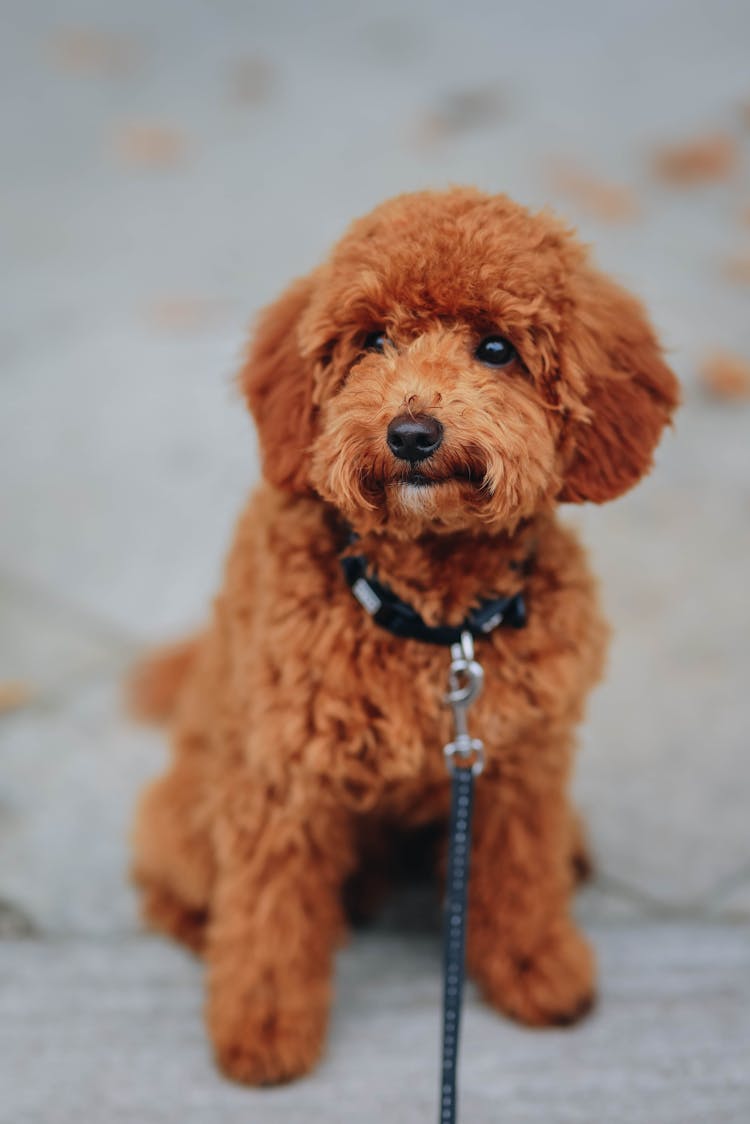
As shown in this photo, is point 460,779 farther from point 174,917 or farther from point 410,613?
point 174,917

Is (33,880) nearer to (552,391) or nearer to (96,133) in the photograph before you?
(552,391)

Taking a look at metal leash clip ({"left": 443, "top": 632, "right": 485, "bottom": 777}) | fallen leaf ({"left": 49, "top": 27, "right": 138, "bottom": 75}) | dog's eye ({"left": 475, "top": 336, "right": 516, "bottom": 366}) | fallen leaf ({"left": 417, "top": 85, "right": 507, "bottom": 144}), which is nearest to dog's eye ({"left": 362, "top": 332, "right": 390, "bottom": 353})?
dog's eye ({"left": 475, "top": 336, "right": 516, "bottom": 366})

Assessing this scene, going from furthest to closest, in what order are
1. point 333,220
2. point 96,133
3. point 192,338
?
point 96,133, point 333,220, point 192,338

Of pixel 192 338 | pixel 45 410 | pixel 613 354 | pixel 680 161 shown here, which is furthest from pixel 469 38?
pixel 613 354

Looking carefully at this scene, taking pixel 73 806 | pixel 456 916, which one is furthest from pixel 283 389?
pixel 73 806

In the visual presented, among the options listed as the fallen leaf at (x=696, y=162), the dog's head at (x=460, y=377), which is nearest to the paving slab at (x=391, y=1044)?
the dog's head at (x=460, y=377)

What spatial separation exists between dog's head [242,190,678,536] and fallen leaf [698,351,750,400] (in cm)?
236

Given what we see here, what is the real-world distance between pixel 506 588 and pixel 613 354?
415 millimetres

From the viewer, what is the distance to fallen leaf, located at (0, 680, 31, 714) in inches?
124

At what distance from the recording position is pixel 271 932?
7.14 ft

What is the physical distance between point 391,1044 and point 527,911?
13.9 inches

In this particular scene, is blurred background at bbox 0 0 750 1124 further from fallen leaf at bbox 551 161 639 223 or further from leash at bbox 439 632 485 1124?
leash at bbox 439 632 485 1124

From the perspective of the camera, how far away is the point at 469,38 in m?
7.08

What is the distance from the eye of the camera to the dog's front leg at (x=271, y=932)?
7.03ft
